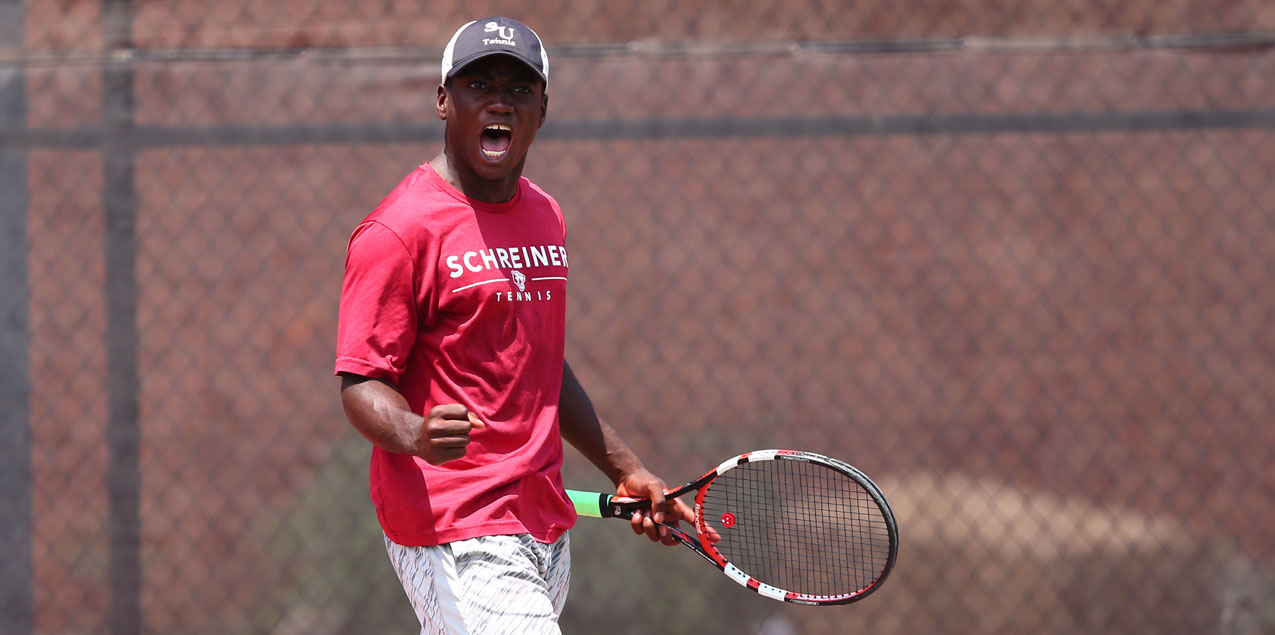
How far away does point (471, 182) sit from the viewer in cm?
214

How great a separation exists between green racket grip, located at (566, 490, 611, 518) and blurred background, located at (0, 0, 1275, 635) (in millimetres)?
1264

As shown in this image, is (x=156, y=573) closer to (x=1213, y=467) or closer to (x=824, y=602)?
(x=824, y=602)

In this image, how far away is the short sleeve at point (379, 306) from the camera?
1.97 meters

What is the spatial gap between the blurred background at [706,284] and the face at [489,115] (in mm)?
1508

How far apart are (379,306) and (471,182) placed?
1.03 feet

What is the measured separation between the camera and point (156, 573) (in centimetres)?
365

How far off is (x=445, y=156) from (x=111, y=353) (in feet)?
6.52

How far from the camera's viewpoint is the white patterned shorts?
201cm

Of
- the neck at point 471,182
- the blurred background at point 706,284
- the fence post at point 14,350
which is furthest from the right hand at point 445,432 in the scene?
the fence post at point 14,350

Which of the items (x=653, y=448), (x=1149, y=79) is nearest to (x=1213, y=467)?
(x=1149, y=79)

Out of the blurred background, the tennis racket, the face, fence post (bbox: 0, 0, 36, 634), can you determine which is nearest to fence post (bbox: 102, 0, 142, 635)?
the blurred background

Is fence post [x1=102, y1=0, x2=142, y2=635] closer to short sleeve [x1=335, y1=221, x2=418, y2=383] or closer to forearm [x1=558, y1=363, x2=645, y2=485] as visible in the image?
forearm [x1=558, y1=363, x2=645, y2=485]

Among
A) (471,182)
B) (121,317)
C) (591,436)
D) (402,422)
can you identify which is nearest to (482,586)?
(402,422)

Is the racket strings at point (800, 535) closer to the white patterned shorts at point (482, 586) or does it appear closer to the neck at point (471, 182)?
the white patterned shorts at point (482, 586)
